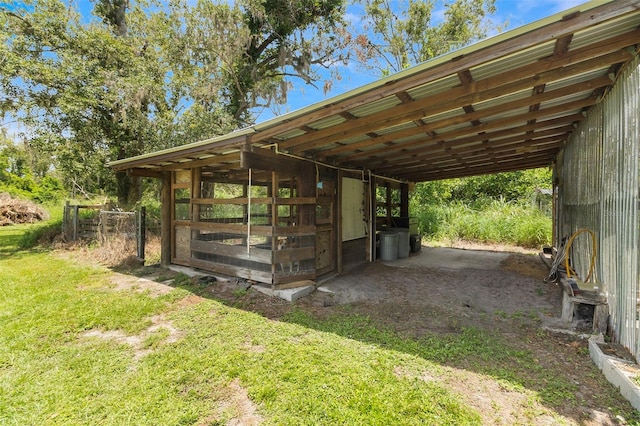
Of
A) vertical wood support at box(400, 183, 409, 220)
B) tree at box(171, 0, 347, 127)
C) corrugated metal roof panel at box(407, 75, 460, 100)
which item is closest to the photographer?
corrugated metal roof panel at box(407, 75, 460, 100)

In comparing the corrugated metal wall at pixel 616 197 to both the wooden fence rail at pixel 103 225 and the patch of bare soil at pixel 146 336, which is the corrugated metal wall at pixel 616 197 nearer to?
the patch of bare soil at pixel 146 336

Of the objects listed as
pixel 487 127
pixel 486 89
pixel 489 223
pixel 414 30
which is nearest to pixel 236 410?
pixel 486 89

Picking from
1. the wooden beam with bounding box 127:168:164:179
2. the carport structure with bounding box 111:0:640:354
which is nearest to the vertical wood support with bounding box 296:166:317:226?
the carport structure with bounding box 111:0:640:354

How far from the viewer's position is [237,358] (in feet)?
8.63

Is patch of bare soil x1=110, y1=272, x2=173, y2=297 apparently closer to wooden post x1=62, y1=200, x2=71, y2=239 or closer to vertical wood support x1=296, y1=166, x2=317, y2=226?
vertical wood support x1=296, y1=166, x2=317, y2=226

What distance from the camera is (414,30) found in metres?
14.6

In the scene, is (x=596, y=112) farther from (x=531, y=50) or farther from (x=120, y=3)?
(x=120, y=3)

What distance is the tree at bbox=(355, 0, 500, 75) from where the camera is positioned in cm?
1368

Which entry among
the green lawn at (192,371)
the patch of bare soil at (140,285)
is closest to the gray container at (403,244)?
the green lawn at (192,371)

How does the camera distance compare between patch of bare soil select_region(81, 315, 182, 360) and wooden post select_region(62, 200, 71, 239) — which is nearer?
patch of bare soil select_region(81, 315, 182, 360)

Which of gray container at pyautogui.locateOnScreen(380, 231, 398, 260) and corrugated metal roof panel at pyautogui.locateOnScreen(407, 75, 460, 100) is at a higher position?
corrugated metal roof panel at pyautogui.locateOnScreen(407, 75, 460, 100)

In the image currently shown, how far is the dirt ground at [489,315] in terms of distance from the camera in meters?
1.99

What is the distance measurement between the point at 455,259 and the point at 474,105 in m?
4.77

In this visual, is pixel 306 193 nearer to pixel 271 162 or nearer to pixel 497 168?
pixel 271 162
